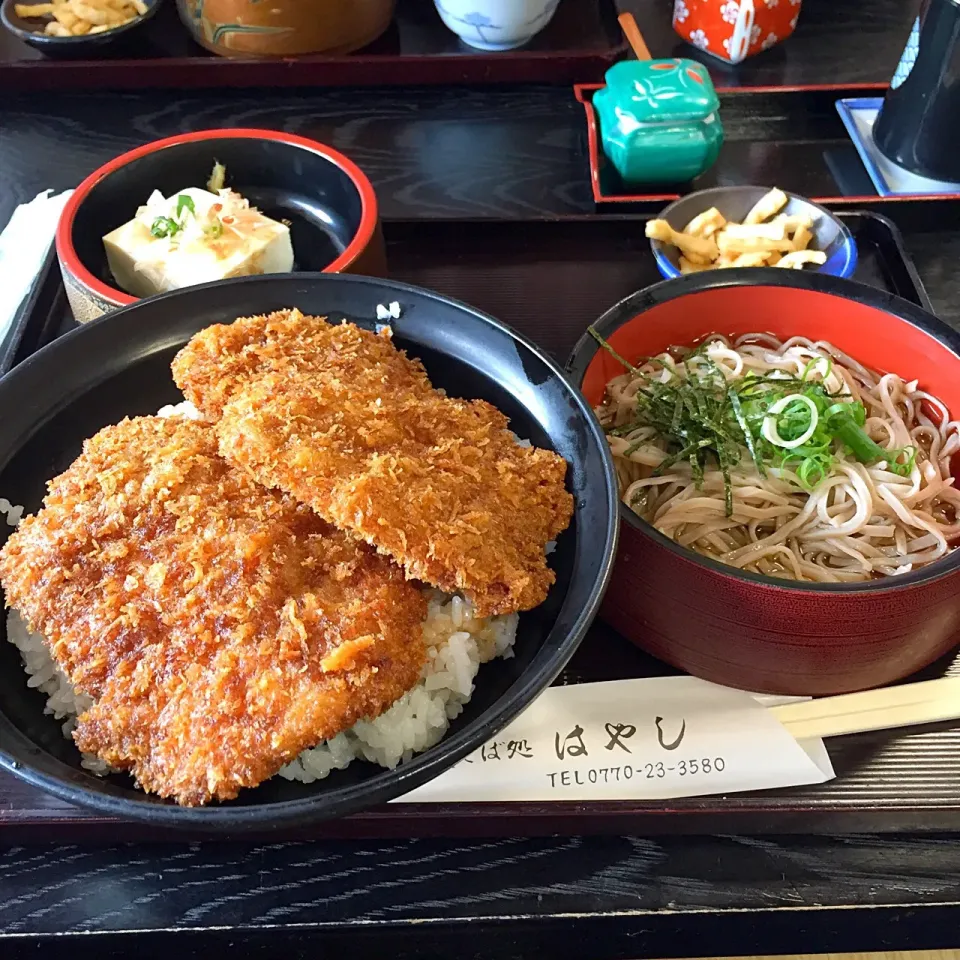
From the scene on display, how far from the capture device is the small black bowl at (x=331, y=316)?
942 mm

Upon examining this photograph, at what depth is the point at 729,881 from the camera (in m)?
1.22

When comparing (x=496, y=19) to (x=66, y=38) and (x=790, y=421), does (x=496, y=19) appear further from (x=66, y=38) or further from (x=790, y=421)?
(x=790, y=421)

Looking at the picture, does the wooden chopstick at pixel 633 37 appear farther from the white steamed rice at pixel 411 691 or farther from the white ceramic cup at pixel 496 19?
the white steamed rice at pixel 411 691

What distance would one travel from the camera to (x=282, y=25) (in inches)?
100

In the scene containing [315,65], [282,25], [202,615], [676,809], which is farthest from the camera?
[315,65]

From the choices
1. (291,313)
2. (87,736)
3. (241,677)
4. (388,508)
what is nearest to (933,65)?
(291,313)

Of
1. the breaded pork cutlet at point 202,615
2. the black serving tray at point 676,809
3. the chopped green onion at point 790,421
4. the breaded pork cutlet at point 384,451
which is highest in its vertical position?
the breaded pork cutlet at point 384,451

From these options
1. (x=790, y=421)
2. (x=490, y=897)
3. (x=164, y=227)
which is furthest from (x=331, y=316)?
(x=490, y=897)

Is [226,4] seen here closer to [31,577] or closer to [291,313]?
[291,313]

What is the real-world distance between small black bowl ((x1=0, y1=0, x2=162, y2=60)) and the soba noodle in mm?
2143

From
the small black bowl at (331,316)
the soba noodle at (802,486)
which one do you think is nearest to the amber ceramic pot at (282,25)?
the small black bowl at (331,316)

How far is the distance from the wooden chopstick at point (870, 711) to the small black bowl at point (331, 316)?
0.45m

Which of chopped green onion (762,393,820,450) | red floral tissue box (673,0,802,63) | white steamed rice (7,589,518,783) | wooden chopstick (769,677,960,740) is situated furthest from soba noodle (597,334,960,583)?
red floral tissue box (673,0,802,63)

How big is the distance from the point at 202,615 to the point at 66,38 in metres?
2.34
